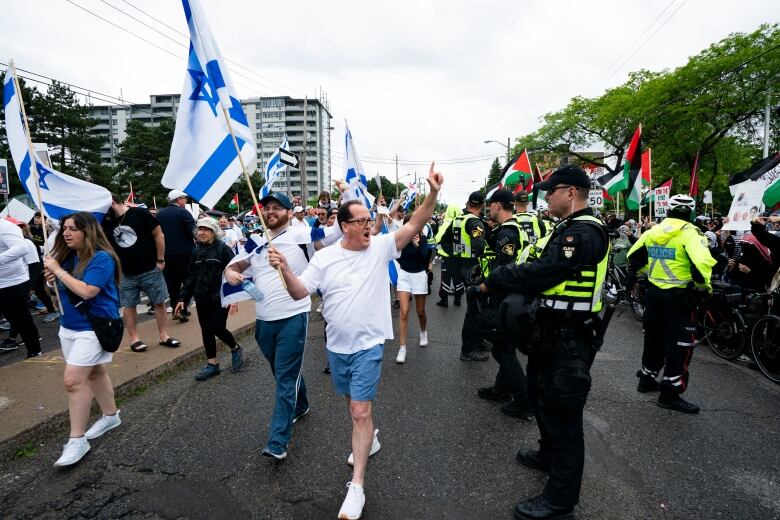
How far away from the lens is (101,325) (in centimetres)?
319

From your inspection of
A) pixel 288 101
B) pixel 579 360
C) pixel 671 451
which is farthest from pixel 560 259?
pixel 288 101

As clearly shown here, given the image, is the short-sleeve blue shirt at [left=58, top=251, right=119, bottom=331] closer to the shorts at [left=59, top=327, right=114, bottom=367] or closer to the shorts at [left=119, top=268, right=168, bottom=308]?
the shorts at [left=59, top=327, right=114, bottom=367]

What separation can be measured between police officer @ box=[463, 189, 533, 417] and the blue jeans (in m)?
1.48

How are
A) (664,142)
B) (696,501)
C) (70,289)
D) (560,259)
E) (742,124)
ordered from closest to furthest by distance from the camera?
(560,259)
(696,501)
(70,289)
(742,124)
(664,142)

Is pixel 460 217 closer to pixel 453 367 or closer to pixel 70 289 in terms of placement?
A: pixel 453 367

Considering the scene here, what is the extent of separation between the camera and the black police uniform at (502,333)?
3.71m

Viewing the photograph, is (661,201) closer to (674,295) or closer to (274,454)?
(674,295)

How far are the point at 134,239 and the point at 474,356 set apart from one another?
15.2 ft

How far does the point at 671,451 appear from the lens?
321 cm

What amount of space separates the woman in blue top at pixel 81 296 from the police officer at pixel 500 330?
2923mm

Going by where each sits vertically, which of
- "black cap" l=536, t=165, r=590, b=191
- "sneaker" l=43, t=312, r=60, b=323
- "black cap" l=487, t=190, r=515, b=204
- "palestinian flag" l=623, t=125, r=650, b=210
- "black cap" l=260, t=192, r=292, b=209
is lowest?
"sneaker" l=43, t=312, r=60, b=323

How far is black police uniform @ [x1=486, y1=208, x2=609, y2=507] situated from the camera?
7.96ft

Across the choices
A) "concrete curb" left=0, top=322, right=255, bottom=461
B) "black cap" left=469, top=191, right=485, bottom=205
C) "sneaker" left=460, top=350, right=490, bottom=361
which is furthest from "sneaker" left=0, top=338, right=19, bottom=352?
"black cap" left=469, top=191, right=485, bottom=205

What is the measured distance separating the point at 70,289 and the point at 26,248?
284cm
